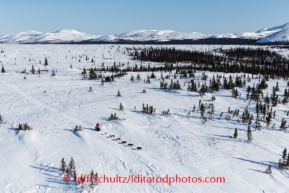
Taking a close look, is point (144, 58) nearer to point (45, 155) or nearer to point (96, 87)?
point (96, 87)

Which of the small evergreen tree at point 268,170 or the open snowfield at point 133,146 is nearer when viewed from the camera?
the open snowfield at point 133,146

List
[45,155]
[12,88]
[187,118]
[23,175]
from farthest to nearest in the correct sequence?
[12,88], [187,118], [45,155], [23,175]

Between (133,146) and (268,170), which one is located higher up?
(133,146)

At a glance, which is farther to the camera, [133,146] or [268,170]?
[133,146]

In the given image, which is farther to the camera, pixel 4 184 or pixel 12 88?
pixel 12 88

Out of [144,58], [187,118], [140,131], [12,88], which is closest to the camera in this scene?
[140,131]

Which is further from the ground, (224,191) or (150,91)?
(150,91)

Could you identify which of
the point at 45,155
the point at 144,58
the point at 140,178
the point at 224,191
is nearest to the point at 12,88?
the point at 45,155

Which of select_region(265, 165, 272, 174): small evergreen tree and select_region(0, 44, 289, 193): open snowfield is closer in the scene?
select_region(0, 44, 289, 193): open snowfield

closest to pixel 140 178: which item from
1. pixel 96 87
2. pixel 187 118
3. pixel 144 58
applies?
pixel 187 118

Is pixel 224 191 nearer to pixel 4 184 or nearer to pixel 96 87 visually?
pixel 4 184
